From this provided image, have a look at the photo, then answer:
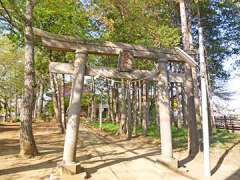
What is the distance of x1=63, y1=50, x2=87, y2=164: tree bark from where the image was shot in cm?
811

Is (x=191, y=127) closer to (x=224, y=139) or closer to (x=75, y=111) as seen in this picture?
(x=224, y=139)

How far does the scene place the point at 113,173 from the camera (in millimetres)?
8305

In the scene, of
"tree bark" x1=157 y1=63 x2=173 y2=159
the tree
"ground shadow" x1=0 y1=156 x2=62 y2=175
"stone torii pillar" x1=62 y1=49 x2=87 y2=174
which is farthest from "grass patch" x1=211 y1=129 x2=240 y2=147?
the tree

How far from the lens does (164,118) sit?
9320 millimetres

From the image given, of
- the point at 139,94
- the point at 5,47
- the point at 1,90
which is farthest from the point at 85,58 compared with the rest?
the point at 1,90

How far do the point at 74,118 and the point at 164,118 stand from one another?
292 centimetres

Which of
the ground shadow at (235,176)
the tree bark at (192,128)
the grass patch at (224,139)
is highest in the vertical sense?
the tree bark at (192,128)

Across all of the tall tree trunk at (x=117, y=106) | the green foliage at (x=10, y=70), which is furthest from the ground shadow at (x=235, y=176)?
the green foliage at (x=10, y=70)

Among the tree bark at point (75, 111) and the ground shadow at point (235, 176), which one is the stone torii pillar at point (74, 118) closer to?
the tree bark at point (75, 111)

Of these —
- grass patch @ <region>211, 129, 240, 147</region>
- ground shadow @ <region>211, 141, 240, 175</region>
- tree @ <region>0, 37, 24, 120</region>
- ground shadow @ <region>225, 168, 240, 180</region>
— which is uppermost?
tree @ <region>0, 37, 24, 120</region>

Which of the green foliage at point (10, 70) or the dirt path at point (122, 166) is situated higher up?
the green foliage at point (10, 70)

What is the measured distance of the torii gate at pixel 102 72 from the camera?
8203 millimetres

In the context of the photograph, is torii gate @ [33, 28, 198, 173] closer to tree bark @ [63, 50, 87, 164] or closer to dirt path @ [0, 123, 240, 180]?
tree bark @ [63, 50, 87, 164]

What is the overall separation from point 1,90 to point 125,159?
34.0m
